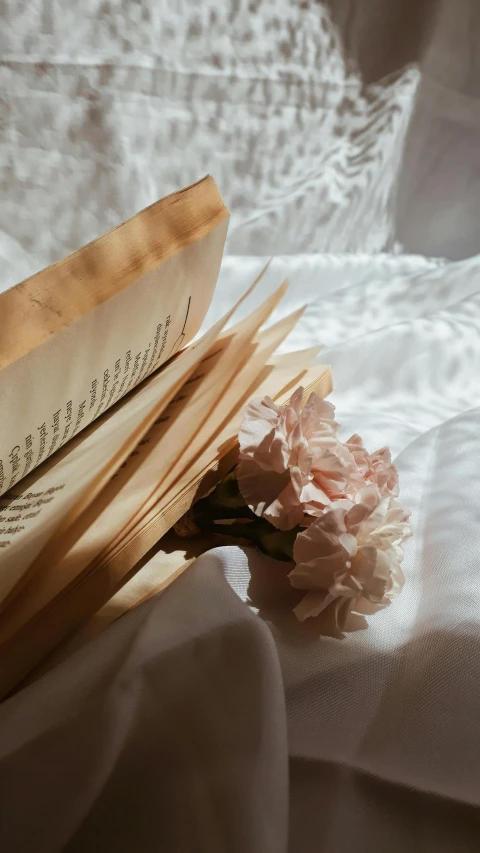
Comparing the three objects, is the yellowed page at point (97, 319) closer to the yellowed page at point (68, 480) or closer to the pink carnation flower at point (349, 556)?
the yellowed page at point (68, 480)

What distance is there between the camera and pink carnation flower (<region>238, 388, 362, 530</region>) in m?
0.31

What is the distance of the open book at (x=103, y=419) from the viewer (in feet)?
0.87

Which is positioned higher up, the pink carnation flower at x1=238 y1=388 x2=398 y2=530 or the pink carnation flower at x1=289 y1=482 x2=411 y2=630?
the pink carnation flower at x1=238 y1=388 x2=398 y2=530

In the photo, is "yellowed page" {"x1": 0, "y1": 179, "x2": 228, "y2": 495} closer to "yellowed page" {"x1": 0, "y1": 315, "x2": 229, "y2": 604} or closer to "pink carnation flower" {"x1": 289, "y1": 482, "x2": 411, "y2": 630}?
"yellowed page" {"x1": 0, "y1": 315, "x2": 229, "y2": 604}

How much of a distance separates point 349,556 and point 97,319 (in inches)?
5.5

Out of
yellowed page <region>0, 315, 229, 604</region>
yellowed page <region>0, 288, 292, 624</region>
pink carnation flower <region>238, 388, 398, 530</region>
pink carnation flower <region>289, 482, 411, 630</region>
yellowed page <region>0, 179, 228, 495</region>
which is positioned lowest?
pink carnation flower <region>289, 482, 411, 630</region>

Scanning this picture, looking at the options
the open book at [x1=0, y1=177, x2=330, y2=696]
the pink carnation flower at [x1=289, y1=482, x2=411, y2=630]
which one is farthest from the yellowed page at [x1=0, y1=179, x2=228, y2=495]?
the pink carnation flower at [x1=289, y1=482, x2=411, y2=630]

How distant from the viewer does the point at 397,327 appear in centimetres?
61

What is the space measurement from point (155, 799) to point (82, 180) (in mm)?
422

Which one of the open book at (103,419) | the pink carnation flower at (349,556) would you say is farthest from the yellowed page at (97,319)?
the pink carnation flower at (349,556)

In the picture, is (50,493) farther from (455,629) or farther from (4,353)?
(455,629)

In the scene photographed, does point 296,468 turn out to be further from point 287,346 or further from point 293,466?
point 287,346

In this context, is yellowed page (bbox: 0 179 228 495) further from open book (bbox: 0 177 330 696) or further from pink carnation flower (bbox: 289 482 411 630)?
pink carnation flower (bbox: 289 482 411 630)

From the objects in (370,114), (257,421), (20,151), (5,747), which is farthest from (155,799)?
(370,114)
